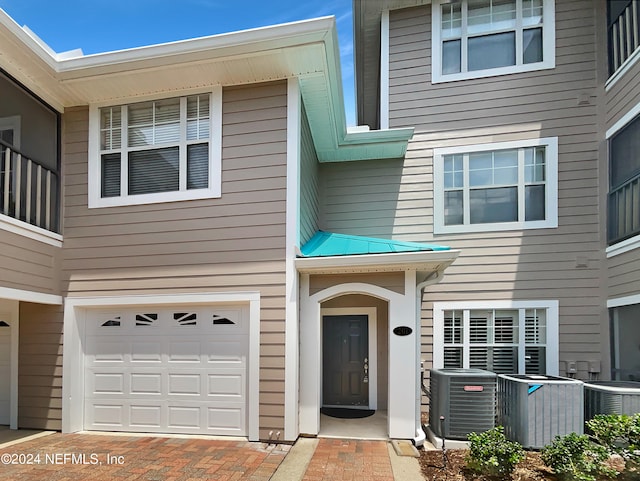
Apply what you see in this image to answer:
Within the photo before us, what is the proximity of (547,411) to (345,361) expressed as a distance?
3180 millimetres

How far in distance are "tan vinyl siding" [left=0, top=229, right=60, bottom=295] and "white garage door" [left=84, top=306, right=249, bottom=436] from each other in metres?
0.76

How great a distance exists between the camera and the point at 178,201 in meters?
5.79

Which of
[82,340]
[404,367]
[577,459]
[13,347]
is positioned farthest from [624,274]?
[13,347]

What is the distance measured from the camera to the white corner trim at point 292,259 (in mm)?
5242

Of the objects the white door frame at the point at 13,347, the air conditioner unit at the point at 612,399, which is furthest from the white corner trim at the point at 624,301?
the white door frame at the point at 13,347

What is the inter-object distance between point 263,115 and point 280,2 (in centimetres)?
276

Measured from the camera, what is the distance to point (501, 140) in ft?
23.0

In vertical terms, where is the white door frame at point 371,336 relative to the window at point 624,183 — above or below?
below

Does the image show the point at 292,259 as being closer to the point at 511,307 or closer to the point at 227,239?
the point at 227,239

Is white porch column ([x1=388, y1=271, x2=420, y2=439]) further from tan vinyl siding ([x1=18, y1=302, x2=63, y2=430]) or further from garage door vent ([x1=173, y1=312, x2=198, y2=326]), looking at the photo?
tan vinyl siding ([x1=18, y1=302, x2=63, y2=430])

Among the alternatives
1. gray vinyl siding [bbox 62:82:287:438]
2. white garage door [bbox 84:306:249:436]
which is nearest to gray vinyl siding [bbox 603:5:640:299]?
gray vinyl siding [bbox 62:82:287:438]

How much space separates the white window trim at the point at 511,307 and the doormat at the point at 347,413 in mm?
1322

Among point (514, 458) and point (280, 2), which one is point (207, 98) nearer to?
point (280, 2)

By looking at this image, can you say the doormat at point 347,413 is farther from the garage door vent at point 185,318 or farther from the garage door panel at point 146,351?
the garage door panel at point 146,351
